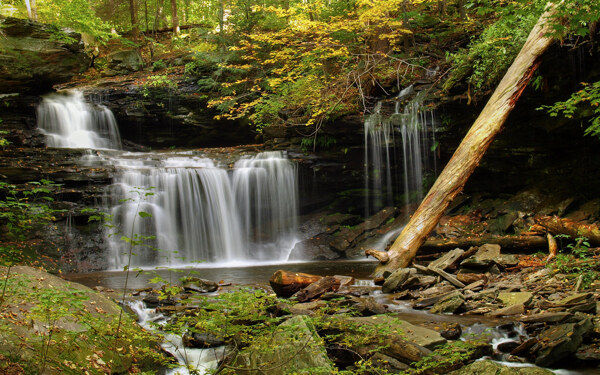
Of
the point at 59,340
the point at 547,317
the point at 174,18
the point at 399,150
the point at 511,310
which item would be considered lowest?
the point at 511,310

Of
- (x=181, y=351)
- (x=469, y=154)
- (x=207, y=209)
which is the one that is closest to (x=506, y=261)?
(x=469, y=154)

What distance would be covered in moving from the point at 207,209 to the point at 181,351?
837cm

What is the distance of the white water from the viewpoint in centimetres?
375

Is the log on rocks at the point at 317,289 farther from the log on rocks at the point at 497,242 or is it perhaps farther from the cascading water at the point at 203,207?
the cascading water at the point at 203,207

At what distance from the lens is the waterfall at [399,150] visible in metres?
11.8

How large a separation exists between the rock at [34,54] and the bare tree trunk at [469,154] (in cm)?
1317

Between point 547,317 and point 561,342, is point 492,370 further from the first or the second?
point 547,317

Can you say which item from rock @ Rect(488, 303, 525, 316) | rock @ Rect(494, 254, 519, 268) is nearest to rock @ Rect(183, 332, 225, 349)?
rock @ Rect(488, 303, 525, 316)

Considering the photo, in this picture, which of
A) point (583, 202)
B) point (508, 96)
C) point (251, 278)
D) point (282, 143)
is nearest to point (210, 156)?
point (282, 143)

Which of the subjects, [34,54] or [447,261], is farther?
[34,54]

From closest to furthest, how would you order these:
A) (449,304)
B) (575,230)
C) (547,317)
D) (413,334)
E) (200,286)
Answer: (413,334) < (547,317) < (449,304) < (200,286) < (575,230)

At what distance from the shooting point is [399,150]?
12.3 meters

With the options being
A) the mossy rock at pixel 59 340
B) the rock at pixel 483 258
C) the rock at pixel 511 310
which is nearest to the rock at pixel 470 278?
the rock at pixel 483 258

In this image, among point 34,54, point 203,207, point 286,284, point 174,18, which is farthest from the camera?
point 174,18
